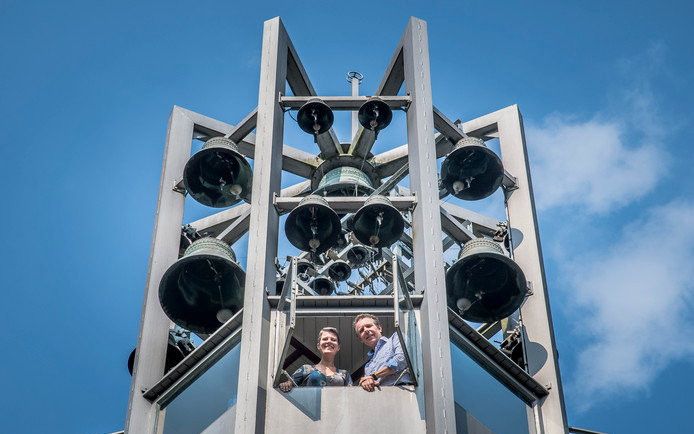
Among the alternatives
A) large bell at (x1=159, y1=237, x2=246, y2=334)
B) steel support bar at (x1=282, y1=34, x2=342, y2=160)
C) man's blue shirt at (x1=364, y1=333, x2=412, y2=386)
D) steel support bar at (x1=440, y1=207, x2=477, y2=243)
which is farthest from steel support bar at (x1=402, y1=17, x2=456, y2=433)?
large bell at (x1=159, y1=237, x2=246, y2=334)

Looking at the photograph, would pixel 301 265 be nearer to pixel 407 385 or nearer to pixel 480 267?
pixel 480 267

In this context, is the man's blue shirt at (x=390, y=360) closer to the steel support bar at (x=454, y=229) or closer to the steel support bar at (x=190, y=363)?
the steel support bar at (x=190, y=363)

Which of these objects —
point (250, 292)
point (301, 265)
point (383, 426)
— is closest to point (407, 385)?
point (383, 426)

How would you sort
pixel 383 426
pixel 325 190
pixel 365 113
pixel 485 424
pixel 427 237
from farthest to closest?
pixel 325 190, pixel 365 113, pixel 427 237, pixel 485 424, pixel 383 426

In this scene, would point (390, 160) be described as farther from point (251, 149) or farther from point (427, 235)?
point (427, 235)

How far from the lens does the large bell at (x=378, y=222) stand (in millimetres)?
20734

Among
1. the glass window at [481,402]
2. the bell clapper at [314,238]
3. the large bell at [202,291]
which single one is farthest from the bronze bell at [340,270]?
the glass window at [481,402]

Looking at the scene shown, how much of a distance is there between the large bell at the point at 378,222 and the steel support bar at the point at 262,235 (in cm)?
131

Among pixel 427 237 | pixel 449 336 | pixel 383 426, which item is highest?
pixel 427 237

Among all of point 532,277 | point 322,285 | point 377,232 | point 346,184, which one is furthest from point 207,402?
point 322,285

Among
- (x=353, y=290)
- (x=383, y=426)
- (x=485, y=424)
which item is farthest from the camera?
(x=353, y=290)

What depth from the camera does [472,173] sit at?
23.5 meters

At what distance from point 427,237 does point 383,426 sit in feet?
11.6

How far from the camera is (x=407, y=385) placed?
703 inches
